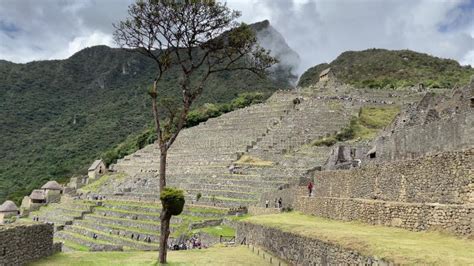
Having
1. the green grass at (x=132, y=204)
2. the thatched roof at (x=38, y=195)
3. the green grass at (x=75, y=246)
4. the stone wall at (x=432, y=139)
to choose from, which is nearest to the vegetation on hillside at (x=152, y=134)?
the thatched roof at (x=38, y=195)

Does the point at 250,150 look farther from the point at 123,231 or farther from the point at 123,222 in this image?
the point at 123,231

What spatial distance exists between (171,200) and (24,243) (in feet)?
11.8

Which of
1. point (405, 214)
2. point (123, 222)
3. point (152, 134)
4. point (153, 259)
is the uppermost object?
point (152, 134)

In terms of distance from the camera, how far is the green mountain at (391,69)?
214ft

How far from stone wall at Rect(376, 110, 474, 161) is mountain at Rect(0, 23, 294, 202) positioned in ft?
153

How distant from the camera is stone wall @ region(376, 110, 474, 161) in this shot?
1050 cm

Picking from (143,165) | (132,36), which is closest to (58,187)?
(143,165)

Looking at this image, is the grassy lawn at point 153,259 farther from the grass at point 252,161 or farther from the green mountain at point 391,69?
the green mountain at point 391,69

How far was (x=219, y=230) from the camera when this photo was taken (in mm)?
22438

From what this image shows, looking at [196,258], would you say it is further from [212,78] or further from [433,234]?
[212,78]

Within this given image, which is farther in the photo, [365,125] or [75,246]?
[365,125]

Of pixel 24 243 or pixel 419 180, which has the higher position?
pixel 419 180

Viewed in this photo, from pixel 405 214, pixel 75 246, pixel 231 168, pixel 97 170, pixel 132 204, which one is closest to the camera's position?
pixel 405 214

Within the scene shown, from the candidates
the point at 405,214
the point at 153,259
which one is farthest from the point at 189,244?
the point at 405,214
